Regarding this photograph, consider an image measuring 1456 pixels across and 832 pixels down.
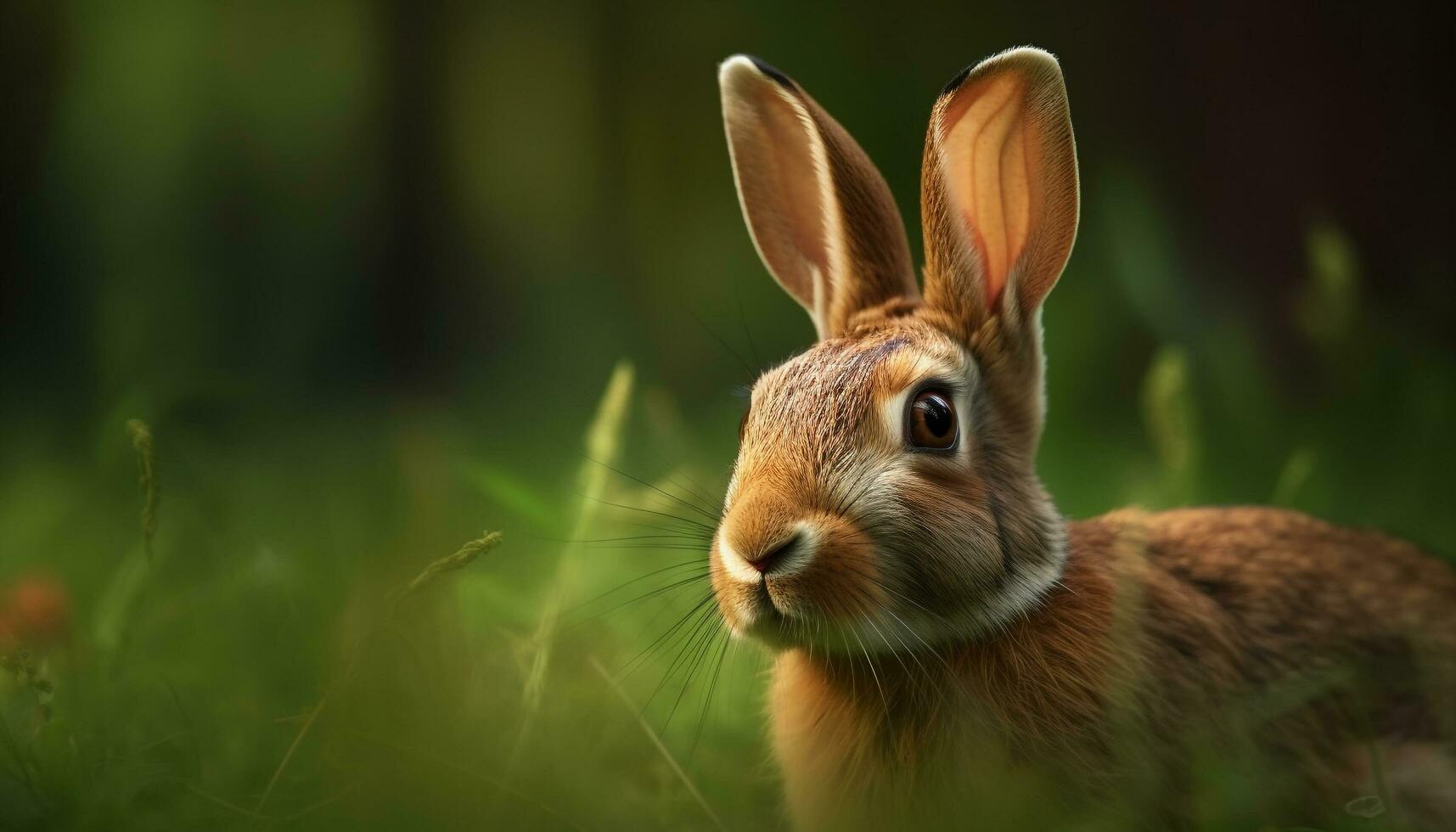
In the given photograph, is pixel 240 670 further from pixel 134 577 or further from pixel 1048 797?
pixel 1048 797

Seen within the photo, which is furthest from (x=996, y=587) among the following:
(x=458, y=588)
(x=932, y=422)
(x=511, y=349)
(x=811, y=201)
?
(x=511, y=349)

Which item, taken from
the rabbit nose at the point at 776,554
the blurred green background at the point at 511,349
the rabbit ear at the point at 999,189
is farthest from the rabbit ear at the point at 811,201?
the rabbit nose at the point at 776,554

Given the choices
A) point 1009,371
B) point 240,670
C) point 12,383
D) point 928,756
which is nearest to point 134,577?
point 240,670

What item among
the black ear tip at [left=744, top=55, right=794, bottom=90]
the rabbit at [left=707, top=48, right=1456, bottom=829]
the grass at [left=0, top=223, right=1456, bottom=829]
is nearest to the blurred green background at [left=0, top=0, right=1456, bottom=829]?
the grass at [left=0, top=223, right=1456, bottom=829]

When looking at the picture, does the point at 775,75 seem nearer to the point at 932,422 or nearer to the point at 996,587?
the point at 932,422

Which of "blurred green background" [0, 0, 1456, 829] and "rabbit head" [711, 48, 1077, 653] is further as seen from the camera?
"blurred green background" [0, 0, 1456, 829]

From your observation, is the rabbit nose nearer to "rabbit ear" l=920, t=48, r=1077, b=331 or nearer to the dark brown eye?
the dark brown eye

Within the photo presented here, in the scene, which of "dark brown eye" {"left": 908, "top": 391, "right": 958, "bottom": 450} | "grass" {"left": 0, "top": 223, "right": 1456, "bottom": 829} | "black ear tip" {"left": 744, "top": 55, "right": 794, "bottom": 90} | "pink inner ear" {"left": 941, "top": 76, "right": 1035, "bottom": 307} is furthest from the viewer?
"black ear tip" {"left": 744, "top": 55, "right": 794, "bottom": 90}

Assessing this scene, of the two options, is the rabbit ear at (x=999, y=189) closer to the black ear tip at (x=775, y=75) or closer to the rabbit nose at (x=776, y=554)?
the black ear tip at (x=775, y=75)
